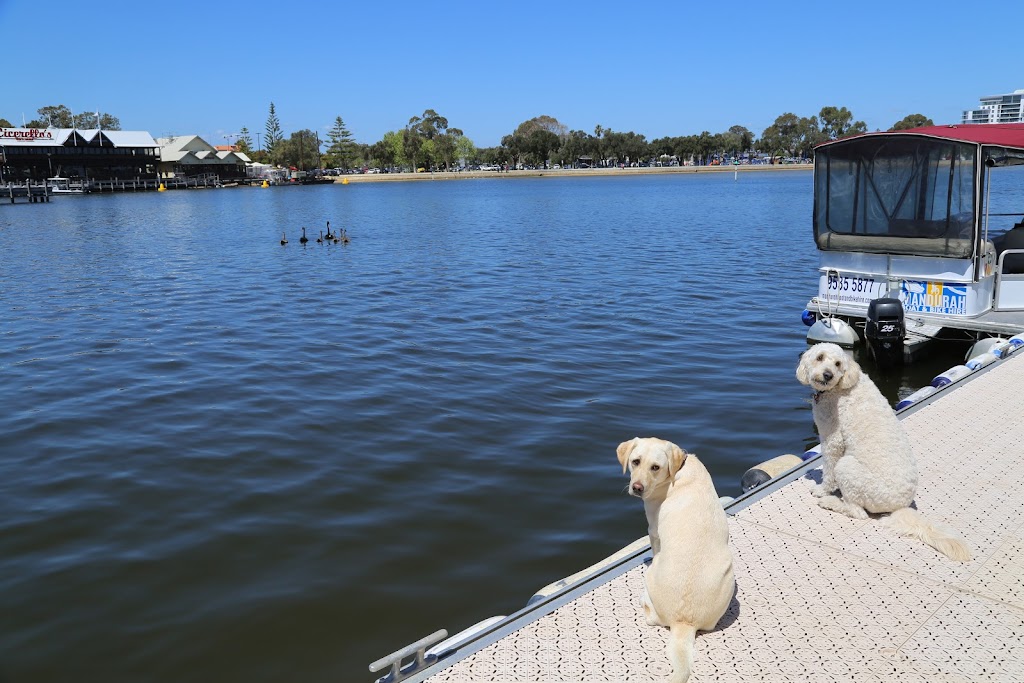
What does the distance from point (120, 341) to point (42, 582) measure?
40.1 feet

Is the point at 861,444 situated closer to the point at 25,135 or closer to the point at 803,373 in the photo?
the point at 803,373

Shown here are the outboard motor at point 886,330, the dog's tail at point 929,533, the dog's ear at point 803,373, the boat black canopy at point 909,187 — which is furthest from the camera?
the boat black canopy at point 909,187

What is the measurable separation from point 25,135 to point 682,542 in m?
144

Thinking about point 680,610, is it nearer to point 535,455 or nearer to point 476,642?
point 476,642

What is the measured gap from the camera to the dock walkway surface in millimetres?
4785

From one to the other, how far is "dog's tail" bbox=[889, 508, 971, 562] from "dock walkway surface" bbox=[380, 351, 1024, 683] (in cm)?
6

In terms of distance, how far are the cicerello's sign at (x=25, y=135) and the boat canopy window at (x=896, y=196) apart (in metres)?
135

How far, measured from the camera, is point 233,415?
13.4 meters

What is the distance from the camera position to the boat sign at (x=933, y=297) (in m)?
15.1

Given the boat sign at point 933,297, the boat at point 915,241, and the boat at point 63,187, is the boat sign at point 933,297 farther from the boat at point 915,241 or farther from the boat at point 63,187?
the boat at point 63,187

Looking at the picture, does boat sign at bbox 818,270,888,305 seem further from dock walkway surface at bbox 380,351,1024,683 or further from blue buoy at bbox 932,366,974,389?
→ dock walkway surface at bbox 380,351,1024,683

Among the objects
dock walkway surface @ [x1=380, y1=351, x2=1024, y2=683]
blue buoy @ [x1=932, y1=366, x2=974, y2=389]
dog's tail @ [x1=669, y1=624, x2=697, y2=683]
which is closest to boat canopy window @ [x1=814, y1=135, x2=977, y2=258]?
blue buoy @ [x1=932, y1=366, x2=974, y2=389]

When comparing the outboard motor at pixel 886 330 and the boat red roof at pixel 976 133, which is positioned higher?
the boat red roof at pixel 976 133

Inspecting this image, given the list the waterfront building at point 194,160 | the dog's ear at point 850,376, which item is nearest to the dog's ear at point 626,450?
the dog's ear at point 850,376
